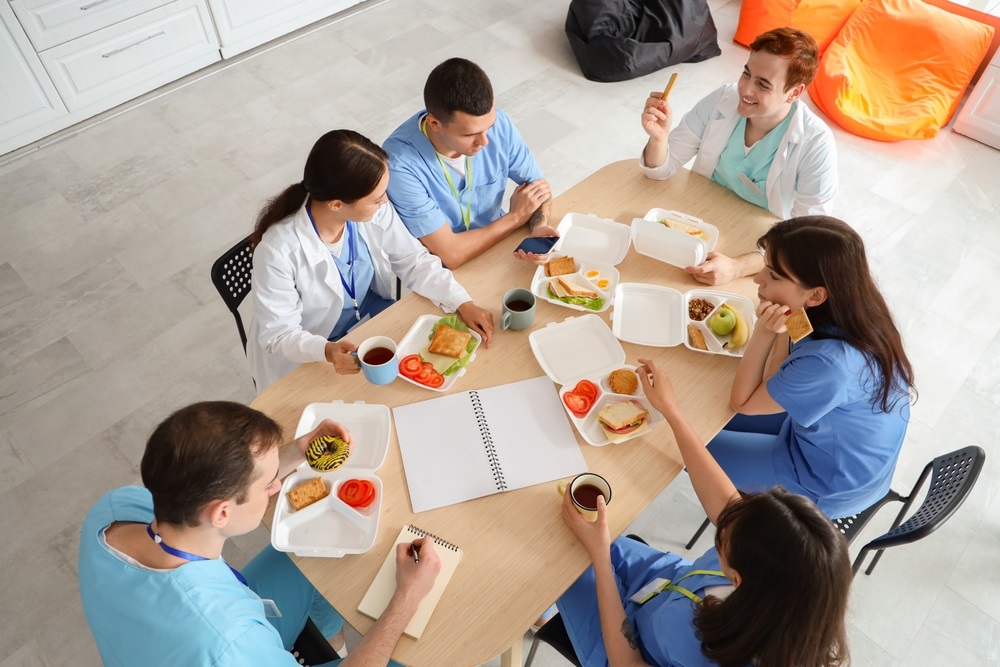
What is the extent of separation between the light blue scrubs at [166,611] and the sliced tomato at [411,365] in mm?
674

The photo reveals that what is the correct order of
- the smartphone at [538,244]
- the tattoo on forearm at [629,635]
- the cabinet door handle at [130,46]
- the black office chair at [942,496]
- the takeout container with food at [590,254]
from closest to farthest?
the tattoo on forearm at [629,635] < the black office chair at [942,496] < the takeout container with food at [590,254] < the smartphone at [538,244] < the cabinet door handle at [130,46]

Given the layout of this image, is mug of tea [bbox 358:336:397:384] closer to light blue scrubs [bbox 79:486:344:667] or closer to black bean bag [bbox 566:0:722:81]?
light blue scrubs [bbox 79:486:344:667]

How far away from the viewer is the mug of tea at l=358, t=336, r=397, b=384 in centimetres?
177

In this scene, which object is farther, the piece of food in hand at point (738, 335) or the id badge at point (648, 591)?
the piece of food in hand at point (738, 335)

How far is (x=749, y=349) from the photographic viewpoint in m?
1.82

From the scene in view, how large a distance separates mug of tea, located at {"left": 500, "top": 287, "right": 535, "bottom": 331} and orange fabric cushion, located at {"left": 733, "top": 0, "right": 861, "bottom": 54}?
3.35 metres

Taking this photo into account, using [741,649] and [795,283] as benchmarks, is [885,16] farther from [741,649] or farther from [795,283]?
[741,649]

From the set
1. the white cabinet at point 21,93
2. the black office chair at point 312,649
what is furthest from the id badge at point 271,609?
the white cabinet at point 21,93

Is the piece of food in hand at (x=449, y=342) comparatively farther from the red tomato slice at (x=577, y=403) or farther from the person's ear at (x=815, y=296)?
the person's ear at (x=815, y=296)

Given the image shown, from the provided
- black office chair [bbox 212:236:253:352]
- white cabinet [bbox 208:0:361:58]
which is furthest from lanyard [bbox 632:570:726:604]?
white cabinet [bbox 208:0:361:58]

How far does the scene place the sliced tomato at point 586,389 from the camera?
1831 millimetres

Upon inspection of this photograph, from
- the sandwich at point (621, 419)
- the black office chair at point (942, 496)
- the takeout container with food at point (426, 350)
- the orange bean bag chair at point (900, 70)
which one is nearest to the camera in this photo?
the black office chair at point (942, 496)

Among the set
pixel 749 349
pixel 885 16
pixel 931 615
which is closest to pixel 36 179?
pixel 749 349

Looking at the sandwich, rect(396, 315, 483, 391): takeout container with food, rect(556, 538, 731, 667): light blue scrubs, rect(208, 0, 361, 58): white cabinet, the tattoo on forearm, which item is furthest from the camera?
rect(208, 0, 361, 58): white cabinet
